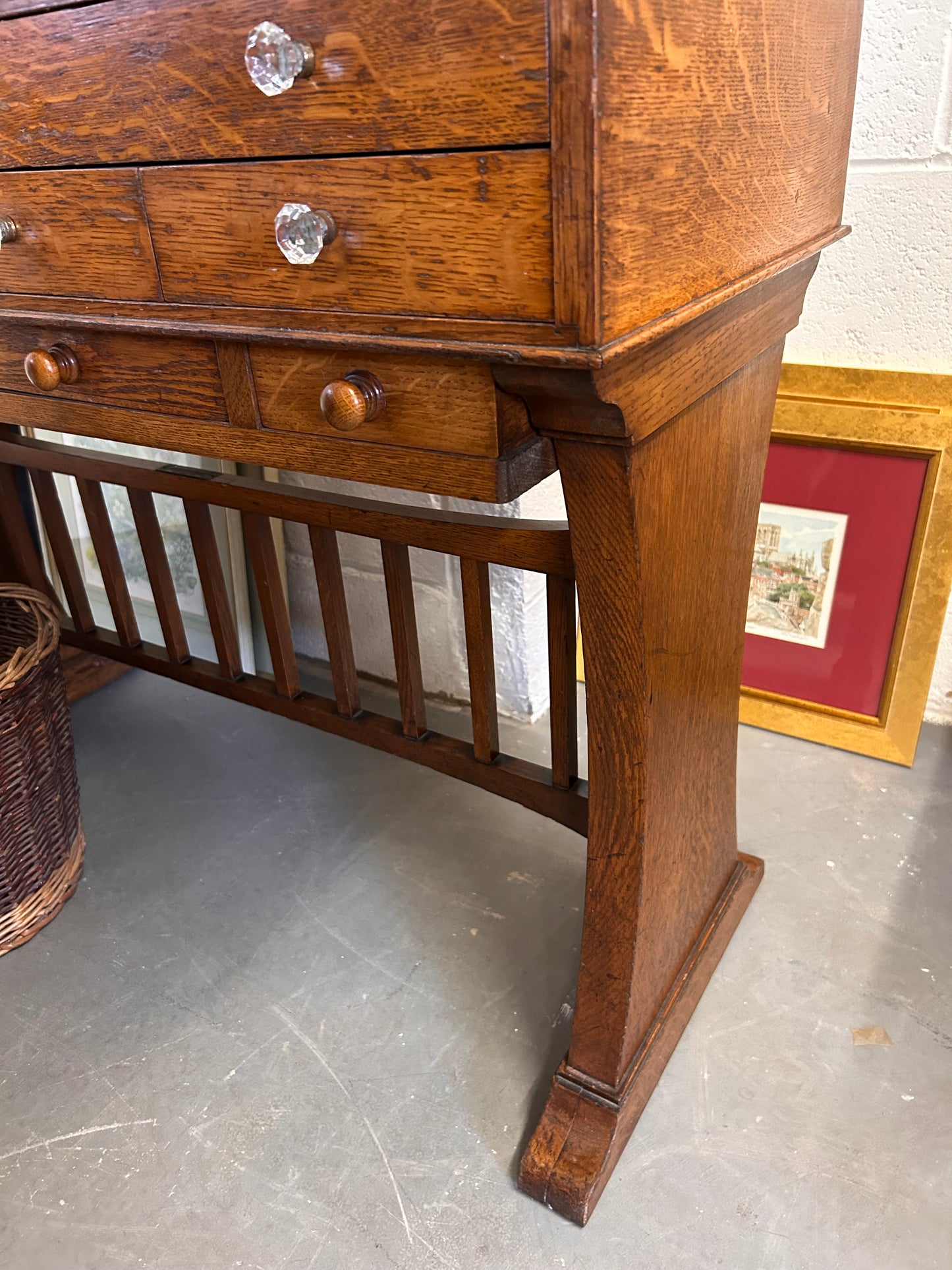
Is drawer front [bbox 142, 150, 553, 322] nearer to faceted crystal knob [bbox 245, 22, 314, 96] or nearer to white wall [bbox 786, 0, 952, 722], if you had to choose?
faceted crystal knob [bbox 245, 22, 314, 96]

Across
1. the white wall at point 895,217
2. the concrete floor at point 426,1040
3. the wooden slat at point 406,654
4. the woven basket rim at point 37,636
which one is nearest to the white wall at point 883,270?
the white wall at point 895,217

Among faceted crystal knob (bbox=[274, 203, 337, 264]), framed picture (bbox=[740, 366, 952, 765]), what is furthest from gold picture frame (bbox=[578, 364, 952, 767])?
faceted crystal knob (bbox=[274, 203, 337, 264])

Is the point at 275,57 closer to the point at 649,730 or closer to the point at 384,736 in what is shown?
the point at 649,730

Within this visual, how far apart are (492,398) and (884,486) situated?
94cm

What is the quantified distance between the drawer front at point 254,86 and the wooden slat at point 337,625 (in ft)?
1.59

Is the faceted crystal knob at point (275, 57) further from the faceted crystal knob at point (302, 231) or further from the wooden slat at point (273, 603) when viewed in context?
the wooden slat at point (273, 603)

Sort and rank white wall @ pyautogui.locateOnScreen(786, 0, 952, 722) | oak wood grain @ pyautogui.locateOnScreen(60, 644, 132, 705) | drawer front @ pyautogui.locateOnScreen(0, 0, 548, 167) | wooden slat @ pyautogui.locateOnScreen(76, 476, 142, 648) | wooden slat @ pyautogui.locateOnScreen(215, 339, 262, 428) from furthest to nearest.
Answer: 1. oak wood grain @ pyautogui.locateOnScreen(60, 644, 132, 705)
2. wooden slat @ pyautogui.locateOnScreen(76, 476, 142, 648)
3. white wall @ pyautogui.locateOnScreen(786, 0, 952, 722)
4. wooden slat @ pyautogui.locateOnScreen(215, 339, 262, 428)
5. drawer front @ pyautogui.locateOnScreen(0, 0, 548, 167)

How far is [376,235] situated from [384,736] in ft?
2.15

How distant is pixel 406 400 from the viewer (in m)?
0.67

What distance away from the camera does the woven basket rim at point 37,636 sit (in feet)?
3.73

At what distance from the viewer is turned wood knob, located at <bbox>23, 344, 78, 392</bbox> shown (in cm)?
84

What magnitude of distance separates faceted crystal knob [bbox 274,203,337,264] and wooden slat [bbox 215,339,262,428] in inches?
4.8

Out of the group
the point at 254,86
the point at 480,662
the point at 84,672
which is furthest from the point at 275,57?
the point at 84,672

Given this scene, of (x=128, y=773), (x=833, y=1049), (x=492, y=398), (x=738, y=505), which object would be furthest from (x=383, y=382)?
(x=128, y=773)
